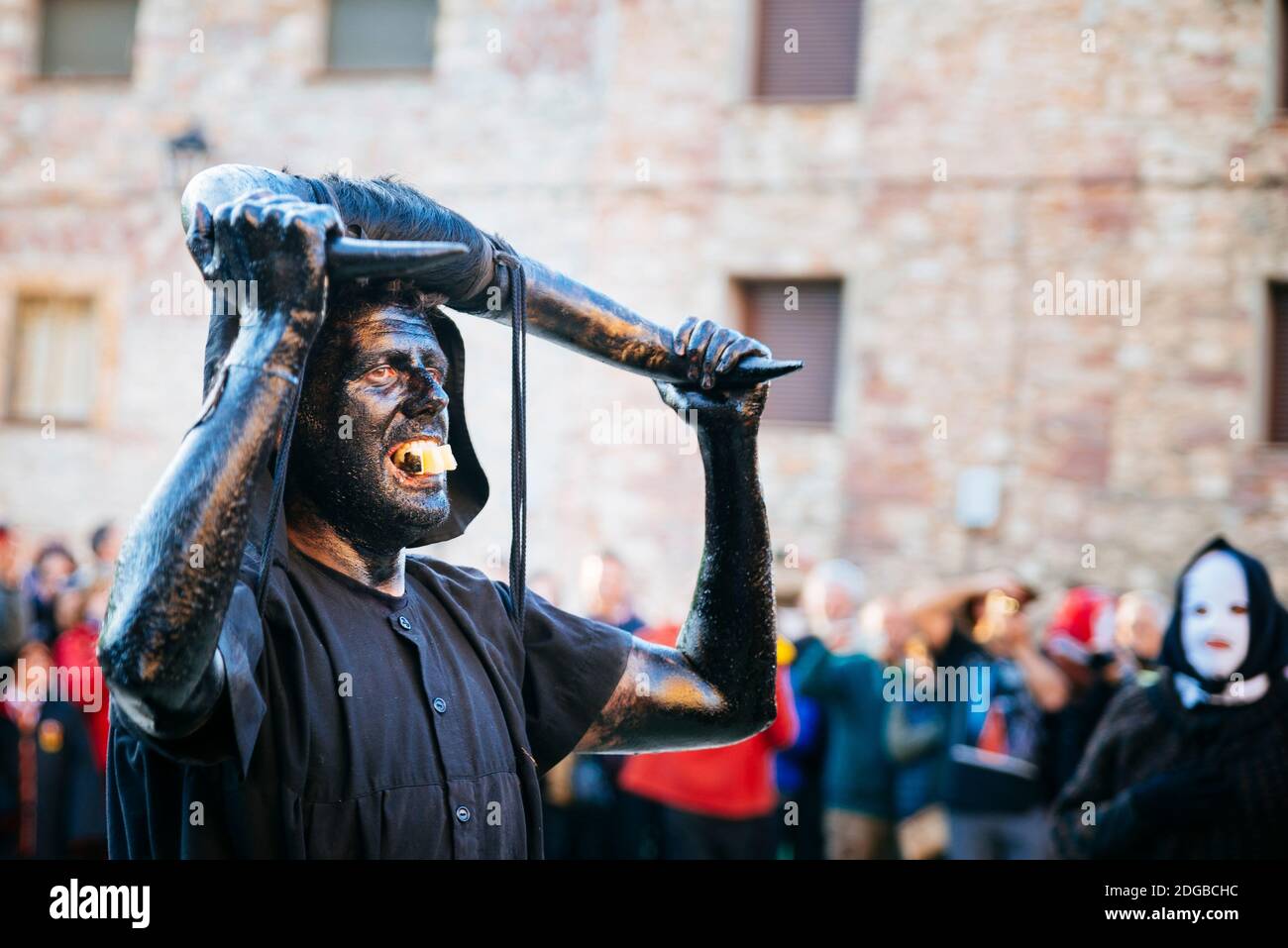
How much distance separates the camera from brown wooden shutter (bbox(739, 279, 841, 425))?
46.6 feet

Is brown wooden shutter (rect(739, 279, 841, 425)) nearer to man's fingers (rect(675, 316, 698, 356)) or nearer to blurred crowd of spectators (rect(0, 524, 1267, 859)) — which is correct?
blurred crowd of spectators (rect(0, 524, 1267, 859))

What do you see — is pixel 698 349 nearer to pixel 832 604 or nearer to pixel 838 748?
pixel 838 748

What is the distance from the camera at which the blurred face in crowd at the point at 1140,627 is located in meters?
8.03

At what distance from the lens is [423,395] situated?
2564mm

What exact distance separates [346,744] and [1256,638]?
12.6 feet

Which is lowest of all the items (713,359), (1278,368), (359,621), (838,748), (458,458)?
(838,748)

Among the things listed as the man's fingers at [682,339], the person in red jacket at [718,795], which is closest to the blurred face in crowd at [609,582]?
the person in red jacket at [718,795]

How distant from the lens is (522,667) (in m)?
2.86

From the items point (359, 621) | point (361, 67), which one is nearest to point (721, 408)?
point (359, 621)

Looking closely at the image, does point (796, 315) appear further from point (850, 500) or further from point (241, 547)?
point (241, 547)

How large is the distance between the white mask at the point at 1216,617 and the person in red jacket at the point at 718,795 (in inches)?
103

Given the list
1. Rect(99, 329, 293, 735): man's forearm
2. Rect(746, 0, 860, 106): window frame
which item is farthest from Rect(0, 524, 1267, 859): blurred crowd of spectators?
Rect(746, 0, 860, 106): window frame

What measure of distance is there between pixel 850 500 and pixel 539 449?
8.80 feet

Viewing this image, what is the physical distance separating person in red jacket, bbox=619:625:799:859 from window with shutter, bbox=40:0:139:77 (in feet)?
36.2
